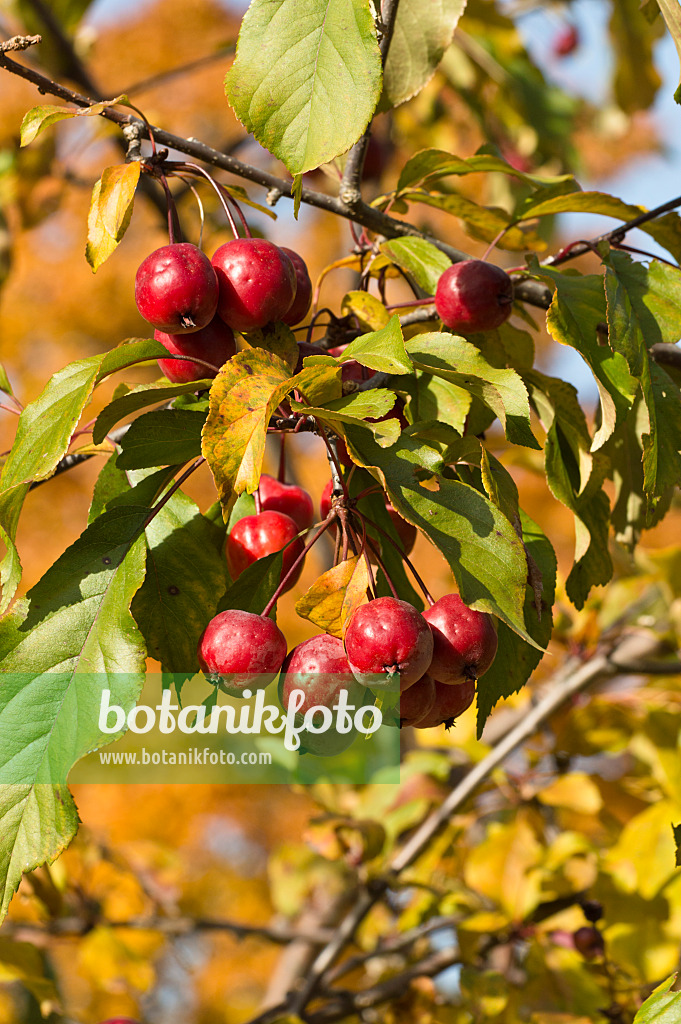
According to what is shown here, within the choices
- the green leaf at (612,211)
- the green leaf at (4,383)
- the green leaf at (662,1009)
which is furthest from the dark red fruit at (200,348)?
the green leaf at (662,1009)

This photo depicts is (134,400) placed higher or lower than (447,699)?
higher

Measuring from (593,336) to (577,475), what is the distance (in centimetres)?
13

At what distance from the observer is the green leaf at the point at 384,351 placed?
1.84 feet

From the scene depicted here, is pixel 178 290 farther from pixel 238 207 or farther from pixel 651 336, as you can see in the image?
pixel 651 336

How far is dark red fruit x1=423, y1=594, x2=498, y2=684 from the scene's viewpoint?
1.93ft

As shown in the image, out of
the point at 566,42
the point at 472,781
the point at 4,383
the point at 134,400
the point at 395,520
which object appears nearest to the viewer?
the point at 134,400

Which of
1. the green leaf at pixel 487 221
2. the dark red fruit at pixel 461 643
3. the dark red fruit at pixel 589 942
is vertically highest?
the green leaf at pixel 487 221

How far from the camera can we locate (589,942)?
116cm

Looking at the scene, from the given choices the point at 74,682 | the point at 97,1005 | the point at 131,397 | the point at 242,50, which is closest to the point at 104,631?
the point at 74,682

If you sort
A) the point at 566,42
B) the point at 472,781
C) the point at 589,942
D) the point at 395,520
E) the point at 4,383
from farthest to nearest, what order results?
the point at 566,42
the point at 472,781
the point at 589,942
the point at 4,383
the point at 395,520

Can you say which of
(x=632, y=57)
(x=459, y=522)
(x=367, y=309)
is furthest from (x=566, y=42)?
(x=459, y=522)

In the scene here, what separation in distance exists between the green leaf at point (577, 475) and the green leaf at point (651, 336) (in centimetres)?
6

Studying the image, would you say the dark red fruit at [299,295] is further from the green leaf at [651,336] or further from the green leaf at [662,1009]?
the green leaf at [662,1009]

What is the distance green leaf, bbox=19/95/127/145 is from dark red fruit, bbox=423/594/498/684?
0.47m
